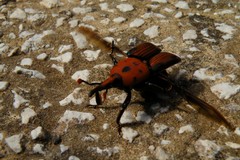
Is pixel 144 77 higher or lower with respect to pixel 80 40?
higher

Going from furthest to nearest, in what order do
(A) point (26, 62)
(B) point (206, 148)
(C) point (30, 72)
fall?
(A) point (26, 62) → (C) point (30, 72) → (B) point (206, 148)

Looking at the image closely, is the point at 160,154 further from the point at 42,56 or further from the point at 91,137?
the point at 42,56

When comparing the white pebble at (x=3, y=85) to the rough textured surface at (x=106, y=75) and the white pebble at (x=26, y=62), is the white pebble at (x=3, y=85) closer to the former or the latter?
the rough textured surface at (x=106, y=75)

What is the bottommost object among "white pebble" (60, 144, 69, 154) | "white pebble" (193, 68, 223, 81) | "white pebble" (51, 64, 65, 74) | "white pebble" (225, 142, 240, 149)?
"white pebble" (60, 144, 69, 154)

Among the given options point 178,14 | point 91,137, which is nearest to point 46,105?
point 91,137

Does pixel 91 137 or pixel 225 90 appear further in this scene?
pixel 225 90

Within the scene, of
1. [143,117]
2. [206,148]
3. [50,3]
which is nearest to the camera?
[206,148]

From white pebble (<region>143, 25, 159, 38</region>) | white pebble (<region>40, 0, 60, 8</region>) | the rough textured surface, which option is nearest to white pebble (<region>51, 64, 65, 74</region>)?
the rough textured surface

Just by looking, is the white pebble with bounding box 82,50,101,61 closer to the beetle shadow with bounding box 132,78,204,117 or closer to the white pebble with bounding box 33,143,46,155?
the beetle shadow with bounding box 132,78,204,117
